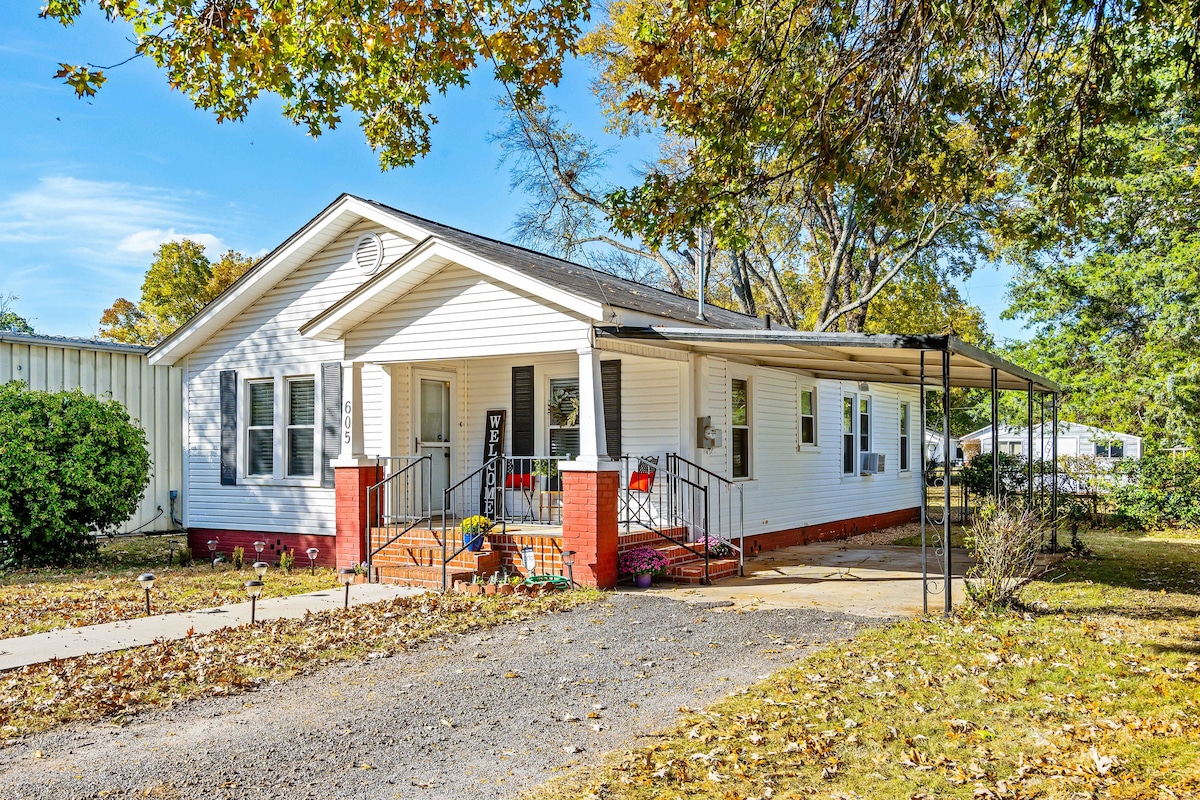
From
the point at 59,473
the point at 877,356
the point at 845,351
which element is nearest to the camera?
the point at 845,351

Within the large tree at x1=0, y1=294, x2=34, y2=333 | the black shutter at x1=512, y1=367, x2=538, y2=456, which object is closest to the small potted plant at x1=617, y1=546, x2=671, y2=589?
the black shutter at x1=512, y1=367, x2=538, y2=456

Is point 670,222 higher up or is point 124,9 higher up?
point 124,9

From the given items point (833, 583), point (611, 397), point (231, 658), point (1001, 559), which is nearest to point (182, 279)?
point (611, 397)

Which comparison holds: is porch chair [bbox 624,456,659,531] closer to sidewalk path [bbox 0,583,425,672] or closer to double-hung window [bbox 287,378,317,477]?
sidewalk path [bbox 0,583,425,672]

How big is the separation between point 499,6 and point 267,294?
26.8 ft

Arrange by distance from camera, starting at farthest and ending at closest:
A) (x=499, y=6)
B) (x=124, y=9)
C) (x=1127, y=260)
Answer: (x=1127, y=260) < (x=499, y=6) < (x=124, y=9)

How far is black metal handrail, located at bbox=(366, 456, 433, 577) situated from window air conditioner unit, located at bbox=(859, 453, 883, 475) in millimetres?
9714

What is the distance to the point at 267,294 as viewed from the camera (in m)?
14.8

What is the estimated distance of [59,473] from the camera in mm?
13375

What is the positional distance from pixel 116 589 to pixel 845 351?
952cm

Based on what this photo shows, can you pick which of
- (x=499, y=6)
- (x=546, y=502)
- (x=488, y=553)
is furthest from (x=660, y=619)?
(x=499, y=6)

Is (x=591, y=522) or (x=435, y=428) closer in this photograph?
(x=591, y=522)

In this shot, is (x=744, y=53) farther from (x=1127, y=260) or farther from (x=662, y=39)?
(x=1127, y=260)

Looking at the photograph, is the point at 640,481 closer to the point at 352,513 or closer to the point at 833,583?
the point at 833,583
